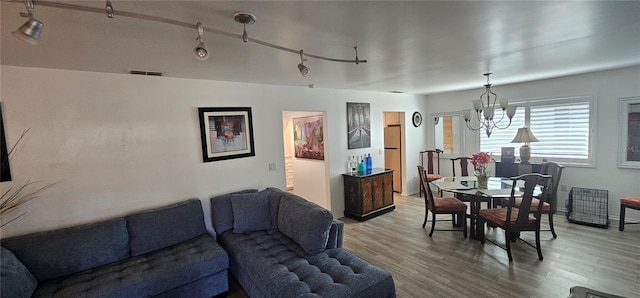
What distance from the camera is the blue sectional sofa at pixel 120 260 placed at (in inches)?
77.9

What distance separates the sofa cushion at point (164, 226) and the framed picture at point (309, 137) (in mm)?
2409

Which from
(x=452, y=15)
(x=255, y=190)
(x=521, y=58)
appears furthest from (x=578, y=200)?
(x=255, y=190)

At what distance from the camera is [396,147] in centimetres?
609

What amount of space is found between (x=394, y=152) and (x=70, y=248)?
554 cm

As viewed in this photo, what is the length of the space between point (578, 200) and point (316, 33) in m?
4.94

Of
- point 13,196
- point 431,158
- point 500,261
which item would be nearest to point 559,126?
point 431,158

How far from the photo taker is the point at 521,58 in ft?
9.08

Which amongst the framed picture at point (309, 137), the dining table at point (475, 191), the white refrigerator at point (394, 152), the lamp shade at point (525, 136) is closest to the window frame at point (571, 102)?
the lamp shade at point (525, 136)

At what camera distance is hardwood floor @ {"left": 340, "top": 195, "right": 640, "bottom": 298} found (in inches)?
99.7

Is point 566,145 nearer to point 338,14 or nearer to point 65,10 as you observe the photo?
point 338,14

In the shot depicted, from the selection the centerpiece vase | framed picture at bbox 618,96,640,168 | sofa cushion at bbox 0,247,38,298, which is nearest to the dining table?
the centerpiece vase

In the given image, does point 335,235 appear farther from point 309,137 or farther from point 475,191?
point 309,137

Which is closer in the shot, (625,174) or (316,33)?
(316,33)

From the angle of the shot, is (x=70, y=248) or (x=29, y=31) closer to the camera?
(x=29, y=31)
